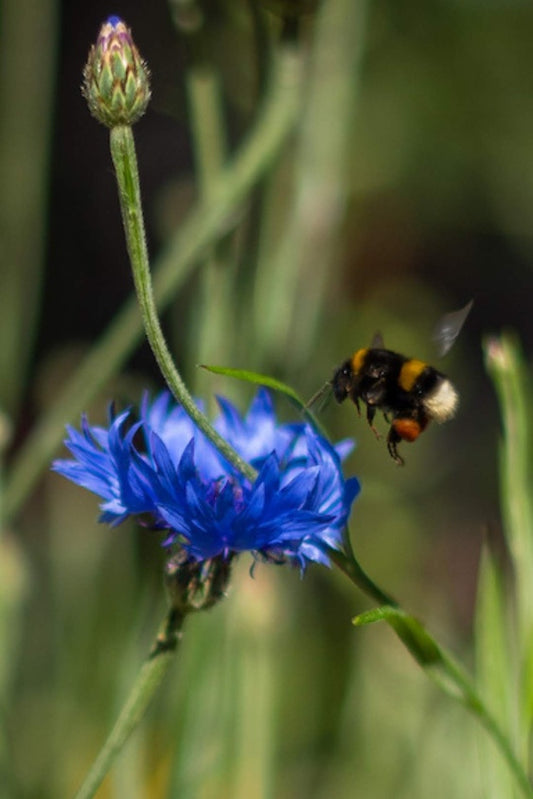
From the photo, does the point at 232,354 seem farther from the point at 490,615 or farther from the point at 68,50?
the point at 68,50

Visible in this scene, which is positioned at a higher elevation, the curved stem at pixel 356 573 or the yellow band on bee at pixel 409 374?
the curved stem at pixel 356 573

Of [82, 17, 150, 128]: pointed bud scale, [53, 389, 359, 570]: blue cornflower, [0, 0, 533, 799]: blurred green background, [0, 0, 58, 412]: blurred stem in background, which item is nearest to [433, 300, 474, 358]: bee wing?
[0, 0, 533, 799]: blurred green background

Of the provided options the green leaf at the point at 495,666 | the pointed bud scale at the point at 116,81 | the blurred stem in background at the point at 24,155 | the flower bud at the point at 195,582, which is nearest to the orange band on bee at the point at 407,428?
the green leaf at the point at 495,666

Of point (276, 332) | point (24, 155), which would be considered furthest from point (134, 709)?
point (24, 155)

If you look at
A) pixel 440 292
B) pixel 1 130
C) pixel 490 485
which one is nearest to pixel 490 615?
pixel 1 130

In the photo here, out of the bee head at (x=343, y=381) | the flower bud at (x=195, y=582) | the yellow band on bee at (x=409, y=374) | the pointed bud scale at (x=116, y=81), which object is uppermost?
the pointed bud scale at (x=116, y=81)

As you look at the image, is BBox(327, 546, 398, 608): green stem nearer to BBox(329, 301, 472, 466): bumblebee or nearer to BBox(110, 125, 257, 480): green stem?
BBox(110, 125, 257, 480): green stem

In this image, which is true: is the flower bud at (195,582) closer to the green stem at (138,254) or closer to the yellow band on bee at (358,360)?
the green stem at (138,254)
